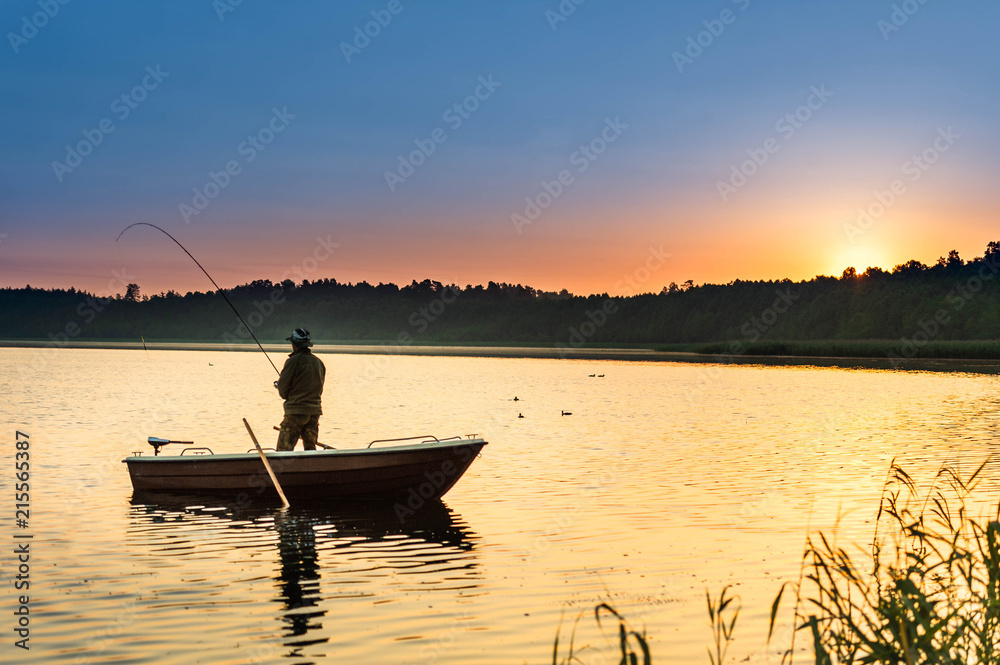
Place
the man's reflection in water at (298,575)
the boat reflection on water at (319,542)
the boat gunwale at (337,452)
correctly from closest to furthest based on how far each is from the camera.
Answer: the man's reflection in water at (298,575), the boat reflection on water at (319,542), the boat gunwale at (337,452)

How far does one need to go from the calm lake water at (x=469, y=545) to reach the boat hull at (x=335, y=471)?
344mm

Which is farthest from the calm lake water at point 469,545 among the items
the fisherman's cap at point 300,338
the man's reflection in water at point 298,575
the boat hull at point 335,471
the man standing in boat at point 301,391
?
the fisherman's cap at point 300,338

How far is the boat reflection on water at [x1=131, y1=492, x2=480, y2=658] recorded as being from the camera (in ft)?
31.3

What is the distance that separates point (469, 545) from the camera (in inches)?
481

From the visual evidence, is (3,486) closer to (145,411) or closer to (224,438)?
(224,438)

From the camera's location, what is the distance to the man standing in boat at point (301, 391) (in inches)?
577

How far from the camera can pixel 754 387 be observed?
170 feet

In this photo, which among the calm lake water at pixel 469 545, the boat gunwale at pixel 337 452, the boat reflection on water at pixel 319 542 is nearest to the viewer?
the calm lake water at pixel 469 545

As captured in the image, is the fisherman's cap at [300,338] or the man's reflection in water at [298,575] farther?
the fisherman's cap at [300,338]

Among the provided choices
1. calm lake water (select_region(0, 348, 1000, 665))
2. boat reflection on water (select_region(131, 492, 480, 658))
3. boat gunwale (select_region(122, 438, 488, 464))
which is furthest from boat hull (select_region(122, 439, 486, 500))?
calm lake water (select_region(0, 348, 1000, 665))

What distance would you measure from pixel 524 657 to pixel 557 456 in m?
14.4

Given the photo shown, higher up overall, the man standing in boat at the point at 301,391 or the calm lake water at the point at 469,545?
the man standing in boat at the point at 301,391

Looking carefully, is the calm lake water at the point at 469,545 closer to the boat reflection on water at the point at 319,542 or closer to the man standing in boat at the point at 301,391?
the boat reflection on water at the point at 319,542

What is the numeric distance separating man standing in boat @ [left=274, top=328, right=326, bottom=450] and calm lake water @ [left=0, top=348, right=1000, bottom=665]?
1125 mm
